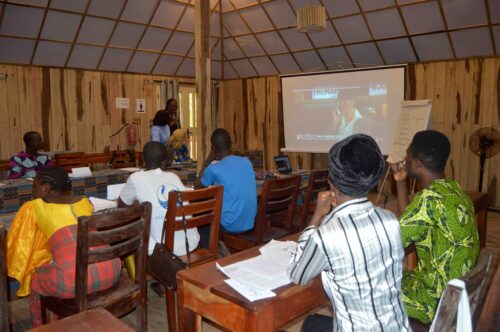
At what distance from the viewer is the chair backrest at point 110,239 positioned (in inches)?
73.0

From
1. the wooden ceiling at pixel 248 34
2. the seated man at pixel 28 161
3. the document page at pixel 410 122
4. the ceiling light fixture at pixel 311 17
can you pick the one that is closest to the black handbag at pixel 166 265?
the seated man at pixel 28 161

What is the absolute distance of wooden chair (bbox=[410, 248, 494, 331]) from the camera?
114 centimetres

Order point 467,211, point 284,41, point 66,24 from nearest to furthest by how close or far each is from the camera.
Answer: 1. point 467,211
2. point 66,24
3. point 284,41

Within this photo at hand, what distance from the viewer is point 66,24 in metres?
6.46

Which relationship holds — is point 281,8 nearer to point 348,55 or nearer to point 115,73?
point 348,55

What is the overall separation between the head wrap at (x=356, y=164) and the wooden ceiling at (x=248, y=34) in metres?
5.26

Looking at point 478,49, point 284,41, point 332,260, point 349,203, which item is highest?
point 284,41

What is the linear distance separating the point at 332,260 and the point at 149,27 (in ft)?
22.6

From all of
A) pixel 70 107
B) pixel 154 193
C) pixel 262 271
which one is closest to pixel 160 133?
pixel 70 107

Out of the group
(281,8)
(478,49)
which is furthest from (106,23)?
(478,49)

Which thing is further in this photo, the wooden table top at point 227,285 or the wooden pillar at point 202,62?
the wooden pillar at point 202,62

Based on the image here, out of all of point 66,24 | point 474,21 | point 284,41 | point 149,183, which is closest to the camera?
point 149,183

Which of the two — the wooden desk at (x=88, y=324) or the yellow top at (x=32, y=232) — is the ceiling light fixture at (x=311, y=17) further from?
the wooden desk at (x=88, y=324)

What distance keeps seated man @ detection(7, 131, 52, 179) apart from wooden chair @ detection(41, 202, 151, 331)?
233 cm
